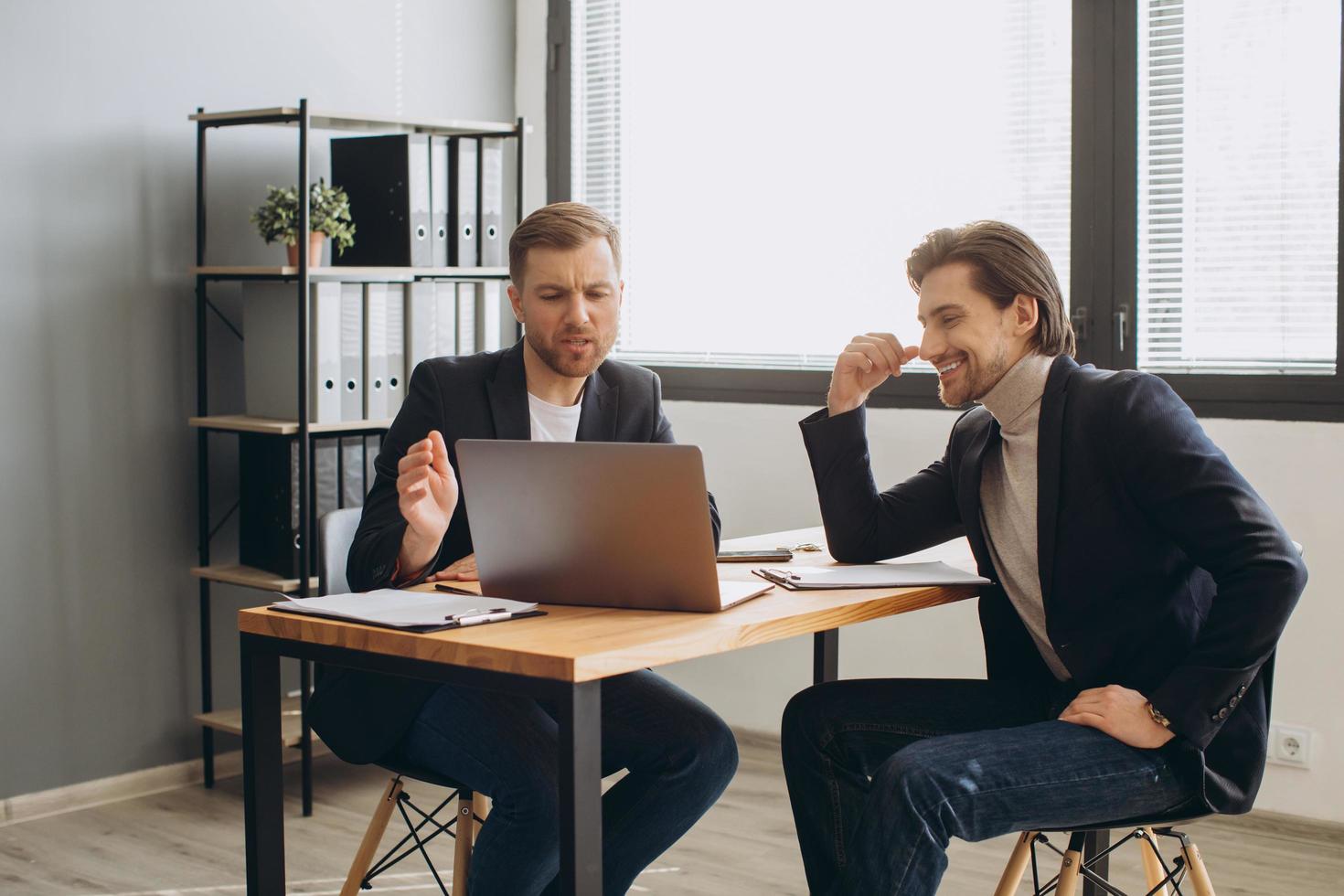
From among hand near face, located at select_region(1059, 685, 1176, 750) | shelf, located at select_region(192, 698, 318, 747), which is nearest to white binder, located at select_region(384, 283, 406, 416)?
shelf, located at select_region(192, 698, 318, 747)

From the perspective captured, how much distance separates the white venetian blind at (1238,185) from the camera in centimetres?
→ 311

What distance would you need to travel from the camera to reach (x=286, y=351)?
11.2 feet

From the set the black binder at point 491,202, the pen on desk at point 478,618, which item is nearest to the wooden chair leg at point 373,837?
the pen on desk at point 478,618

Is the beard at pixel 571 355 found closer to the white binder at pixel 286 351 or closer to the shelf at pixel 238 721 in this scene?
the white binder at pixel 286 351

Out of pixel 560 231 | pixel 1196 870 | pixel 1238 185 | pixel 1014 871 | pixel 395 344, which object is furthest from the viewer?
pixel 395 344

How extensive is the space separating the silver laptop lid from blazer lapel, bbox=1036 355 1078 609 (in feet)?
1.60

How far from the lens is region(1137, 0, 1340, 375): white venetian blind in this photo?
3107mm

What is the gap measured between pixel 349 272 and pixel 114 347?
57 cm

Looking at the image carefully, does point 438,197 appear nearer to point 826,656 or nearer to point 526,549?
point 826,656

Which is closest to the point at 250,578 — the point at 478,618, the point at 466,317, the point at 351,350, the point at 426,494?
the point at 351,350

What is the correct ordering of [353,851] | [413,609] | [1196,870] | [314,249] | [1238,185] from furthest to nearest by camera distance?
[314,249] < [1238,185] < [353,851] < [1196,870] < [413,609]

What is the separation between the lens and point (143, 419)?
11.4ft

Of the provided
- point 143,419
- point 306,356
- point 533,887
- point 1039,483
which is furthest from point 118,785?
point 1039,483

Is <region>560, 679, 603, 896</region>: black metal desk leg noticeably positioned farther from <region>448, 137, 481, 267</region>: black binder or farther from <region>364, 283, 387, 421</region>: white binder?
<region>448, 137, 481, 267</region>: black binder
